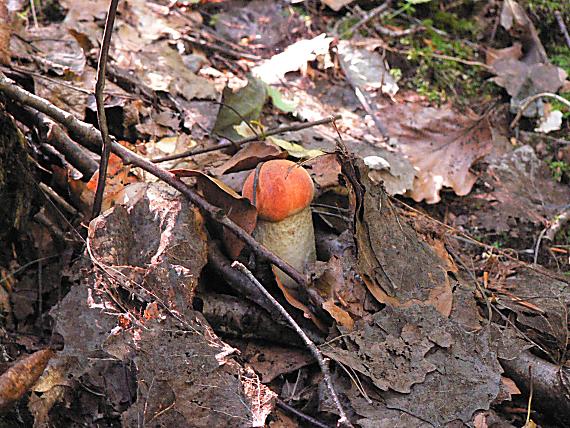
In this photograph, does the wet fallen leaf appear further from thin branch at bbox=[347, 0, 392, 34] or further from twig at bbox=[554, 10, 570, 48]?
twig at bbox=[554, 10, 570, 48]

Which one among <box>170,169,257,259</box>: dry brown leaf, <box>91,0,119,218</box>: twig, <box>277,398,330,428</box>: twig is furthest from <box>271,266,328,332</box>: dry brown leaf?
<box>91,0,119,218</box>: twig

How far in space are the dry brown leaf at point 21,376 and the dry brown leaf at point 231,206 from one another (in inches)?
32.0

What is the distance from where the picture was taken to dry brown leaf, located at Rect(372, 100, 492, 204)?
337 centimetres

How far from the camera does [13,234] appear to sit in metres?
2.47

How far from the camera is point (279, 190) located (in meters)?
2.35

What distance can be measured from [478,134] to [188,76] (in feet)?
6.29

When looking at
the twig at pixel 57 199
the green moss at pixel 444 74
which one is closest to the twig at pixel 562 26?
the green moss at pixel 444 74

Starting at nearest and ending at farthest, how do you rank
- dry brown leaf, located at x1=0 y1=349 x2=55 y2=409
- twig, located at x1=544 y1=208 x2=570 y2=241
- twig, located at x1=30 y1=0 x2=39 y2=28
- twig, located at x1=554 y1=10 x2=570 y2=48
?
dry brown leaf, located at x1=0 y1=349 x2=55 y2=409
twig, located at x1=544 y1=208 x2=570 y2=241
twig, located at x1=30 y1=0 x2=39 y2=28
twig, located at x1=554 y1=10 x2=570 y2=48

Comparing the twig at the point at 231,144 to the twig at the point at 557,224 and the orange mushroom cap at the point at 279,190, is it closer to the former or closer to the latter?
the orange mushroom cap at the point at 279,190

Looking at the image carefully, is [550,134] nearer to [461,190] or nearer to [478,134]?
[478,134]

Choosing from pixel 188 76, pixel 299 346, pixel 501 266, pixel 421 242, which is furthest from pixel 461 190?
pixel 188 76

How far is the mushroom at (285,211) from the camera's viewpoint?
2.37m

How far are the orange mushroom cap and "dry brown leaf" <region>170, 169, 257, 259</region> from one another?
0.04 m

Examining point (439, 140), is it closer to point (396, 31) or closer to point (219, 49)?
point (396, 31)
